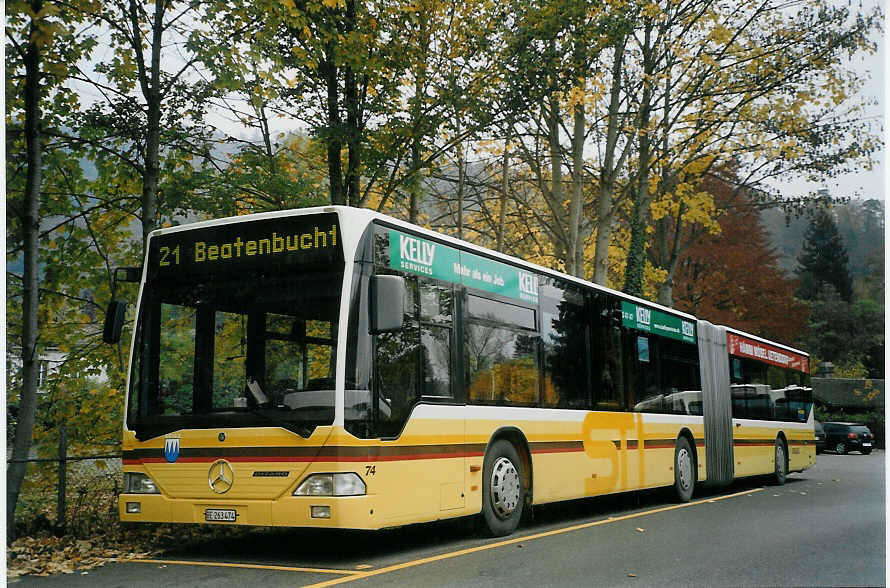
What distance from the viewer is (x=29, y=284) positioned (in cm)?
1004

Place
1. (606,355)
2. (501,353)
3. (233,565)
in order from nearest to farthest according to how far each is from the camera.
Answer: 1. (233,565)
2. (501,353)
3. (606,355)

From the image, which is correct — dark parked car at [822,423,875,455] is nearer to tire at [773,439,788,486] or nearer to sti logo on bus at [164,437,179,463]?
tire at [773,439,788,486]

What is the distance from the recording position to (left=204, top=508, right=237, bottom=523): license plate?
28.7 feet

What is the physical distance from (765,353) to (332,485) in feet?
49.5

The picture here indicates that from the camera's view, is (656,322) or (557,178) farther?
(557,178)

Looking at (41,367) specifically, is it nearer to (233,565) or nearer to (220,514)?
(220,514)

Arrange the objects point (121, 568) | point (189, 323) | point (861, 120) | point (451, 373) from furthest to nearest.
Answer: point (861, 120), point (451, 373), point (189, 323), point (121, 568)

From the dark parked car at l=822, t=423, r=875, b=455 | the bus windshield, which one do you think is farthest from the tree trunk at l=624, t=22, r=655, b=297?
the dark parked car at l=822, t=423, r=875, b=455

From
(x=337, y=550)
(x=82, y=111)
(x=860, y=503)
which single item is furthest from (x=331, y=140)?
(x=860, y=503)

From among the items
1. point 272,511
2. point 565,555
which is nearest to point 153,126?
point 272,511

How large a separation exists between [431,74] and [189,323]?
9.38 m

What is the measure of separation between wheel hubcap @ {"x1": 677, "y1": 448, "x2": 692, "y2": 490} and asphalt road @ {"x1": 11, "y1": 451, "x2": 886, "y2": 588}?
95.8 inches

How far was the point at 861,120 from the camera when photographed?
25.0 metres

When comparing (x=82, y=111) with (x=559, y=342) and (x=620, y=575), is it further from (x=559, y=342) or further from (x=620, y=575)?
(x=620, y=575)
